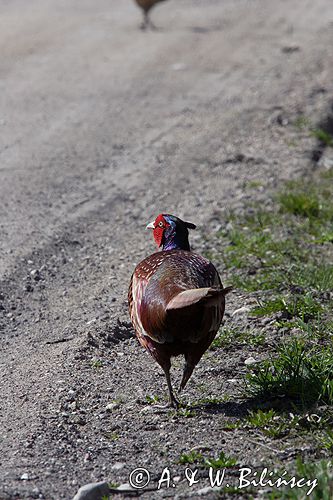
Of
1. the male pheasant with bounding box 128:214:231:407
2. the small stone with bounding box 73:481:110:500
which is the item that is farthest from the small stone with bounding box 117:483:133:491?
the male pheasant with bounding box 128:214:231:407

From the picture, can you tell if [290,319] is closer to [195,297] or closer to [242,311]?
[242,311]

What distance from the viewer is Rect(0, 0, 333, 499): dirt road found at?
4352 millimetres

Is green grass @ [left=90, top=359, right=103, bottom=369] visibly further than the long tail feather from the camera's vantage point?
Yes

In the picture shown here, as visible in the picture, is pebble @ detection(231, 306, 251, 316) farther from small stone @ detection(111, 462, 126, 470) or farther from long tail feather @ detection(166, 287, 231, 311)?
small stone @ detection(111, 462, 126, 470)

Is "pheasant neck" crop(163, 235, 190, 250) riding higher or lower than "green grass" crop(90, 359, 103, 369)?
higher

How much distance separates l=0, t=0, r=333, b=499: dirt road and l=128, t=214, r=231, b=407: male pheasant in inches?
14.8

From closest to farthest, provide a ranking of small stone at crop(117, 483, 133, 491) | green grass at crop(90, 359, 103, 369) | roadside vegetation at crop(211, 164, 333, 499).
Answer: small stone at crop(117, 483, 133, 491) < roadside vegetation at crop(211, 164, 333, 499) < green grass at crop(90, 359, 103, 369)

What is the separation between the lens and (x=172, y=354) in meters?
4.38

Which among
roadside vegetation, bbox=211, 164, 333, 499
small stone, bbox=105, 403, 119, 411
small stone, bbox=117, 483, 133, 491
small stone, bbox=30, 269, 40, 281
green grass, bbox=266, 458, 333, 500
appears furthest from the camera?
small stone, bbox=30, 269, 40, 281

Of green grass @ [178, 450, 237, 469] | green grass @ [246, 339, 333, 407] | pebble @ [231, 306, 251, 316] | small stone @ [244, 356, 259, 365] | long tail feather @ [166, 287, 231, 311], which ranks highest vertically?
long tail feather @ [166, 287, 231, 311]

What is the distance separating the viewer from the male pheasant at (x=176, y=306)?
4.07 meters

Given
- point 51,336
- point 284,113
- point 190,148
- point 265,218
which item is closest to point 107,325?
point 51,336

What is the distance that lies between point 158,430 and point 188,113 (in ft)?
21.1

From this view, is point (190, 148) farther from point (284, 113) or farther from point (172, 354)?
point (172, 354)
